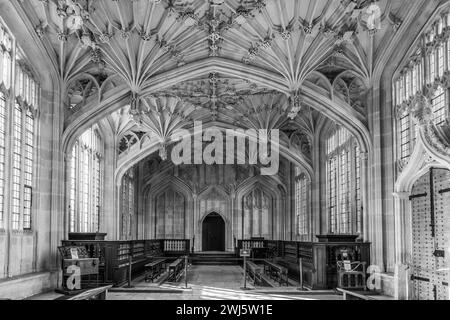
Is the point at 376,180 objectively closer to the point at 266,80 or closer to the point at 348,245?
the point at 348,245

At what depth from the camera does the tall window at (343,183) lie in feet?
66.3

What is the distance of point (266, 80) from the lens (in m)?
19.0

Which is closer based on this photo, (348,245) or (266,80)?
(348,245)

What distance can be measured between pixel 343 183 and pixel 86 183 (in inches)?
443

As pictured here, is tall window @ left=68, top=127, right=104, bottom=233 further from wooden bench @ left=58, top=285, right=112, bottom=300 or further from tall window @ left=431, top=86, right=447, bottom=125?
tall window @ left=431, top=86, right=447, bottom=125

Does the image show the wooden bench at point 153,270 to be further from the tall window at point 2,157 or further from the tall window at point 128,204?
the tall window at point 2,157

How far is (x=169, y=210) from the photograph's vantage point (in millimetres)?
36031

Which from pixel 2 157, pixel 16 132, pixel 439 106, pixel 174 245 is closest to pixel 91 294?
pixel 2 157

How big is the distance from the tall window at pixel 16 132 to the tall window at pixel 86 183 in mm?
4754

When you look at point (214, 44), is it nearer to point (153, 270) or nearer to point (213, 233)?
point (153, 270)
